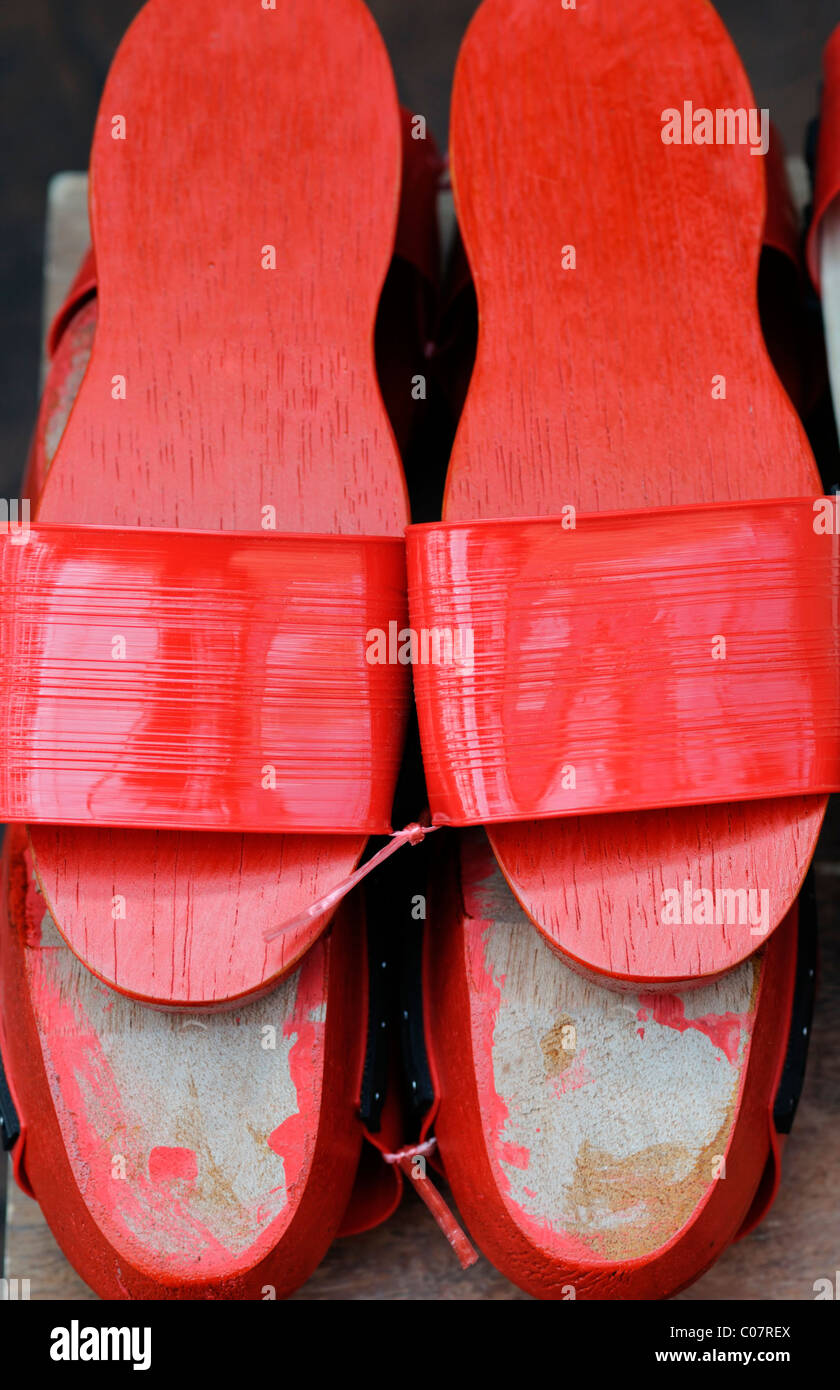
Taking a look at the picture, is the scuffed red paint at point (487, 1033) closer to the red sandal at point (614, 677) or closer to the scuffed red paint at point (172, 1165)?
the red sandal at point (614, 677)

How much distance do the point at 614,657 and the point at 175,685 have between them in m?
0.21

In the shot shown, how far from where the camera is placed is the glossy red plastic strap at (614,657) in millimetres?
625

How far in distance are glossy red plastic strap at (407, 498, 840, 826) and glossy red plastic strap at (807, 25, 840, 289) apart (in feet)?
0.75

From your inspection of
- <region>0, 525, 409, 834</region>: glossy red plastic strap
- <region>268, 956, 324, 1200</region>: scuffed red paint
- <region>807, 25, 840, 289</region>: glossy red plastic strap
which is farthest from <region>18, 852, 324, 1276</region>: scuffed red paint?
<region>807, 25, 840, 289</region>: glossy red plastic strap

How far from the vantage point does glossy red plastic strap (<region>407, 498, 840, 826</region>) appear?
63 cm

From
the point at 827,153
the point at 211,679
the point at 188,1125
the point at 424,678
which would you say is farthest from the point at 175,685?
the point at 827,153

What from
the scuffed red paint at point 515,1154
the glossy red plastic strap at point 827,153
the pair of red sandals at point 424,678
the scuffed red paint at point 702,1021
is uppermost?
the glossy red plastic strap at point 827,153

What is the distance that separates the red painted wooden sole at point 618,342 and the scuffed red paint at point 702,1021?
0.17ft

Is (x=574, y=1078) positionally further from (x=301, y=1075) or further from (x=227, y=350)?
(x=227, y=350)

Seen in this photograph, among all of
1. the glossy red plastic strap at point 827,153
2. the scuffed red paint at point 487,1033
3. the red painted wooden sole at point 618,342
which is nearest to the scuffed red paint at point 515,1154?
the scuffed red paint at point 487,1033

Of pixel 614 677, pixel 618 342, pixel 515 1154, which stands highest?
pixel 618 342

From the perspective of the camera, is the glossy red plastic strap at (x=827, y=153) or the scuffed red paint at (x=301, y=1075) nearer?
the scuffed red paint at (x=301, y=1075)

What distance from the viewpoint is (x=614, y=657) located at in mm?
629
